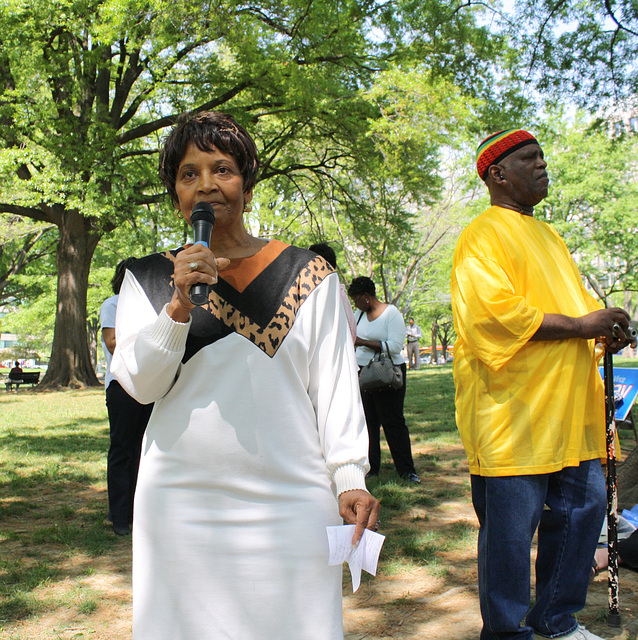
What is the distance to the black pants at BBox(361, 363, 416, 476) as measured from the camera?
265 inches

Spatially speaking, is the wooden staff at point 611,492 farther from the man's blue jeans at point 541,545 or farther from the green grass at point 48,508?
the green grass at point 48,508

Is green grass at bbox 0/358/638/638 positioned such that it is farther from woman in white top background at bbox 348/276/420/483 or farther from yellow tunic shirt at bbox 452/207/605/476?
yellow tunic shirt at bbox 452/207/605/476

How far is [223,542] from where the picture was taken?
1.74m

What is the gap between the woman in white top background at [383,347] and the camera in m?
6.67

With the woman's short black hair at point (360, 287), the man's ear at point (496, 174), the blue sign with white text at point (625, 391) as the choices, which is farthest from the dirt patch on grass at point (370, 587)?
the blue sign with white text at point (625, 391)

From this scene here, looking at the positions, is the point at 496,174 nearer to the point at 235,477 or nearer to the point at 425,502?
the point at 235,477

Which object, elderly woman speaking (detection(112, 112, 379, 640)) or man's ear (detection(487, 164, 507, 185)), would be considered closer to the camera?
elderly woman speaking (detection(112, 112, 379, 640))

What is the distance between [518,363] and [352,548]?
1.33 m

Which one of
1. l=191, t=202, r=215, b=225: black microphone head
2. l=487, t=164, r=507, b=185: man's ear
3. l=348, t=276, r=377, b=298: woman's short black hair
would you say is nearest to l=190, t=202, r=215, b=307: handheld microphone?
l=191, t=202, r=215, b=225: black microphone head

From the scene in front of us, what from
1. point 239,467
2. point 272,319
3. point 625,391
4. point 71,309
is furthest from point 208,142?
point 71,309

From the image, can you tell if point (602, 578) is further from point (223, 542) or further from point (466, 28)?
point (466, 28)

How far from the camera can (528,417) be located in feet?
8.82

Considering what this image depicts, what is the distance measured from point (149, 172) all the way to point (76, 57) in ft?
10.6

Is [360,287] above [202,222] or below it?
above
